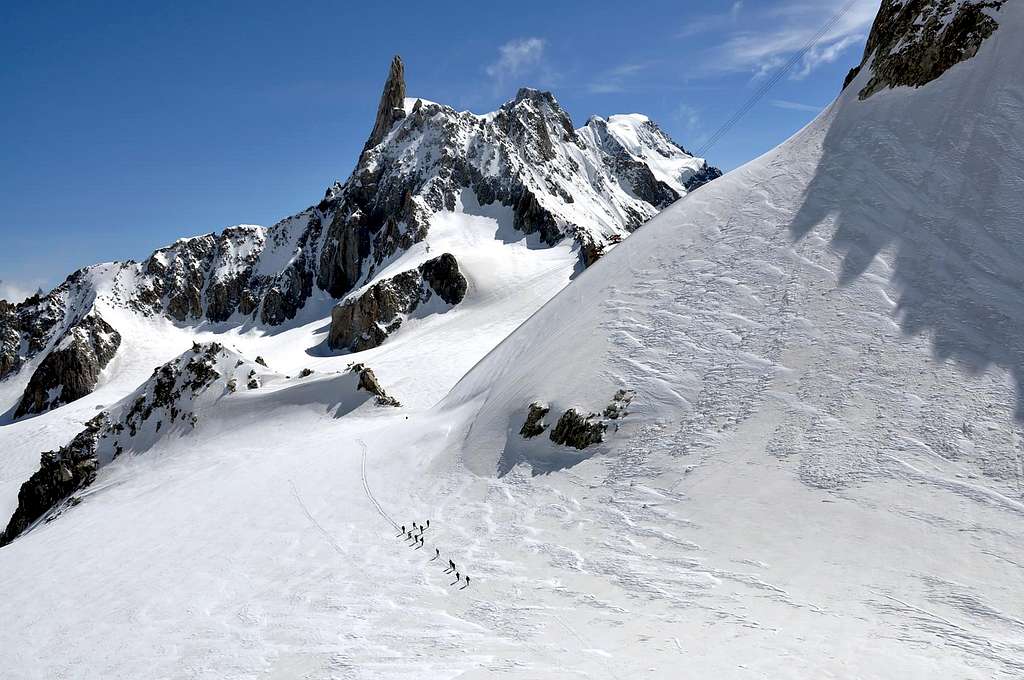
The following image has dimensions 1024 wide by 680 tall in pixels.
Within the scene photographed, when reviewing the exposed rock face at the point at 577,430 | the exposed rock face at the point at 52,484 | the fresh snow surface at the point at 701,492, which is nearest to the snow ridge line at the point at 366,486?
the fresh snow surface at the point at 701,492

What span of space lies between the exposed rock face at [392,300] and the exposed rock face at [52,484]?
35398 millimetres

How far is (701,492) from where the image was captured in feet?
50.5

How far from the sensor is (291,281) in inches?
4099

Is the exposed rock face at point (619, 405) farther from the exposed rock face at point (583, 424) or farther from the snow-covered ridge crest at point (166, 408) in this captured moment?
the snow-covered ridge crest at point (166, 408)

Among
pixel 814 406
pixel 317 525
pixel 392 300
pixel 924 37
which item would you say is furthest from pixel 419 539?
pixel 392 300

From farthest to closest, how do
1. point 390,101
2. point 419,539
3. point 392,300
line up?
1. point 390,101
2. point 392,300
3. point 419,539

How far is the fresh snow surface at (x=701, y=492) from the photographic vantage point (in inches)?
434

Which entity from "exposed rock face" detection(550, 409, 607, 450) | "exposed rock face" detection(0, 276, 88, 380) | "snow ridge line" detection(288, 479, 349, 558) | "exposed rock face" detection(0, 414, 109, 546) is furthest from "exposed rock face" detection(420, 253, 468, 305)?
"exposed rock face" detection(0, 276, 88, 380)

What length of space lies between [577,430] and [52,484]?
3653 cm

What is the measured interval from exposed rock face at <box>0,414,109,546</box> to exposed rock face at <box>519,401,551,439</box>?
32186 millimetres

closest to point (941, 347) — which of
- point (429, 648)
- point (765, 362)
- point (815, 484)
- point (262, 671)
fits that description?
point (765, 362)

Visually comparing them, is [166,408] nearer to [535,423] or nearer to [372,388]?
[372,388]

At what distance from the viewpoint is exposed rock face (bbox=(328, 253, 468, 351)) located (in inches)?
2805

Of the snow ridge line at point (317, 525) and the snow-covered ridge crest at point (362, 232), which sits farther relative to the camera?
the snow-covered ridge crest at point (362, 232)
